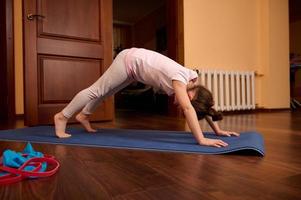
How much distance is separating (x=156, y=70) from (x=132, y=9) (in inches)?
188

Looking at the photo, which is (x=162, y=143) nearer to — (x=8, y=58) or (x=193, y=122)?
(x=193, y=122)

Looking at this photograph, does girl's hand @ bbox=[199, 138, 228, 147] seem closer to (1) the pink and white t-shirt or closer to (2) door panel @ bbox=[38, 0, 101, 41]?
(1) the pink and white t-shirt

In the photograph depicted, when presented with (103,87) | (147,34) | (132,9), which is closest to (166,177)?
(103,87)

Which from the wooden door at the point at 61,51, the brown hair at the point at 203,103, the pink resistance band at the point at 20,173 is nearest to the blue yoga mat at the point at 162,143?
the brown hair at the point at 203,103

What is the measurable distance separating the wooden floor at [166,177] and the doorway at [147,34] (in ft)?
6.58

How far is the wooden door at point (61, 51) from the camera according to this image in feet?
7.17

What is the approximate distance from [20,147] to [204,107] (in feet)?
2.85

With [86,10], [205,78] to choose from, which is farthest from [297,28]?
[86,10]

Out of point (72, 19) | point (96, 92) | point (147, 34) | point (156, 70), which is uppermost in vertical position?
point (147, 34)

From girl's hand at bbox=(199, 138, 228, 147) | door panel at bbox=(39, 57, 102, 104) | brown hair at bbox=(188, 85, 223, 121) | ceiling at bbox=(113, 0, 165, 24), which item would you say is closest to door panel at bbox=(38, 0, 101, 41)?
door panel at bbox=(39, 57, 102, 104)

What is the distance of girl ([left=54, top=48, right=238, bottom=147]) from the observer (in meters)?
1.25

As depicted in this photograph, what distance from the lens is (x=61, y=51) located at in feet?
7.58

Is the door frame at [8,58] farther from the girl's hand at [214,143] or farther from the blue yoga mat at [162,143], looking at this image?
the girl's hand at [214,143]

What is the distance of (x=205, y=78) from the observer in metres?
3.01
